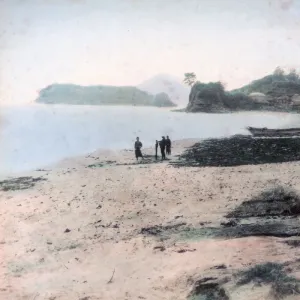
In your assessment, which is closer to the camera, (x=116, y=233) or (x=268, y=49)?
(x=116, y=233)

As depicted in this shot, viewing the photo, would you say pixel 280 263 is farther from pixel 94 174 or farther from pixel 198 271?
pixel 94 174

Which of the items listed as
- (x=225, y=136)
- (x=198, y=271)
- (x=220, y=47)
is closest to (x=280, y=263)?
(x=198, y=271)

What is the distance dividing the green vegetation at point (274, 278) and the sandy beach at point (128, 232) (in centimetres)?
2

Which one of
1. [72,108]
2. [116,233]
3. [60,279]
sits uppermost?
[72,108]

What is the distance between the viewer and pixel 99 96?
92.3 inches

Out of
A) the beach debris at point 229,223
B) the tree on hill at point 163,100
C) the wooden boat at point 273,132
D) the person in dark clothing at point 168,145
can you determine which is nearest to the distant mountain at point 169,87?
the tree on hill at point 163,100

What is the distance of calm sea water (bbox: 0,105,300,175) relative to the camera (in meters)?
2.30

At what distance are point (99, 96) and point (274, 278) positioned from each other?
132 cm

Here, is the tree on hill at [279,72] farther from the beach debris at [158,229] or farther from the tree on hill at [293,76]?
the beach debris at [158,229]

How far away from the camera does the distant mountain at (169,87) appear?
90.2 inches

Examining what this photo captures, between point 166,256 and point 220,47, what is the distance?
1.19 m

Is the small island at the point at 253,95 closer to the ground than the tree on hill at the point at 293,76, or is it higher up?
closer to the ground

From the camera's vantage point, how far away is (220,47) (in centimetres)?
238

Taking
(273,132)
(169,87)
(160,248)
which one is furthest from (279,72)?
(160,248)
